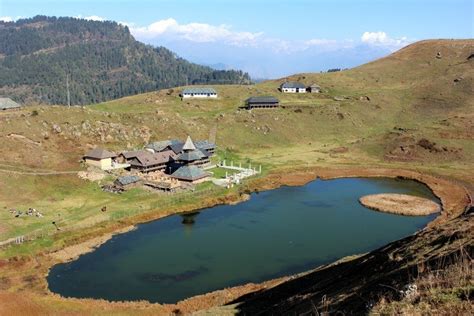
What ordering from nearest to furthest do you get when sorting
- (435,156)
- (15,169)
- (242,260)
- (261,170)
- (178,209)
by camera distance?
(242,260) < (178,209) < (15,169) < (261,170) < (435,156)

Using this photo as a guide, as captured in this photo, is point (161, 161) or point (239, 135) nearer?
point (161, 161)

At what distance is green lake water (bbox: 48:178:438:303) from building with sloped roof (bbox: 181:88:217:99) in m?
81.8

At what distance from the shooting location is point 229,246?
208 ft

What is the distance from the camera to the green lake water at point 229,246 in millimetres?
52094

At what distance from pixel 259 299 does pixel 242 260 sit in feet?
68.6

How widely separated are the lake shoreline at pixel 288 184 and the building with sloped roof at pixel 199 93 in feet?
233

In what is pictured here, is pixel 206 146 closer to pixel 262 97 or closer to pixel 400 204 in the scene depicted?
pixel 400 204

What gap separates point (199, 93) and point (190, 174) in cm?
7893

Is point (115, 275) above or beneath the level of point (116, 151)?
beneath

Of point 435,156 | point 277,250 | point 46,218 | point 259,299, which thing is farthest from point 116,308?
point 435,156

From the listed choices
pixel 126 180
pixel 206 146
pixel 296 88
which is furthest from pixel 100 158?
pixel 296 88

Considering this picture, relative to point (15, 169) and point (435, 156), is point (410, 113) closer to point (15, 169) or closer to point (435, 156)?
point (435, 156)

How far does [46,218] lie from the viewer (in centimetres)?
6900

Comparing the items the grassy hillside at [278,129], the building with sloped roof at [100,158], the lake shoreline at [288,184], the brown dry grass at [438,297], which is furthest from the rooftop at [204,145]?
the brown dry grass at [438,297]
